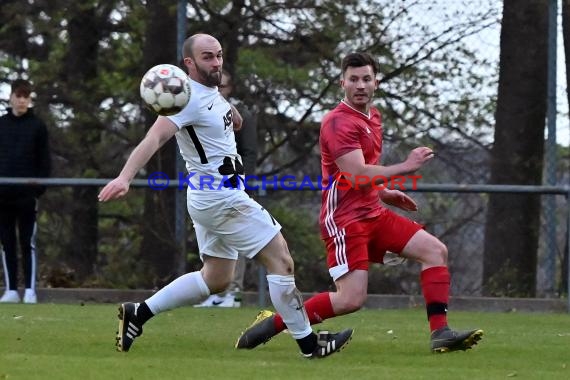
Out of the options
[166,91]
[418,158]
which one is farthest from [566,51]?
[166,91]

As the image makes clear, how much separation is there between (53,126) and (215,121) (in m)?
8.48

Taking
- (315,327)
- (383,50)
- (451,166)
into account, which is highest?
(383,50)

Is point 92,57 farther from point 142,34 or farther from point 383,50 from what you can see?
point 383,50

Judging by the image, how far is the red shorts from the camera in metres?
8.31

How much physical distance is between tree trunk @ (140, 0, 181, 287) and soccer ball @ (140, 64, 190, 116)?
19.1 ft

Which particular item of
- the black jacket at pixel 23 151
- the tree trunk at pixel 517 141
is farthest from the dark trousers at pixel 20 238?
the tree trunk at pixel 517 141

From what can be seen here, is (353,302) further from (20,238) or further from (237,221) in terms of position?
(20,238)

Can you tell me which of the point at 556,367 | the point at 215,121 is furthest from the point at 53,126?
the point at 556,367

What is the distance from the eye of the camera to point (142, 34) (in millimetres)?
16172

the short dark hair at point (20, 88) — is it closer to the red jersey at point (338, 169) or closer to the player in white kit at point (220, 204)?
the player in white kit at point (220, 204)

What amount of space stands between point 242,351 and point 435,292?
3.96 ft

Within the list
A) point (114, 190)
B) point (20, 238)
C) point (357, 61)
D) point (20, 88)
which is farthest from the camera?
point (20, 238)

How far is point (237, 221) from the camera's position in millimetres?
8047

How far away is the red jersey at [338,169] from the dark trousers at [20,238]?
5.33 meters
